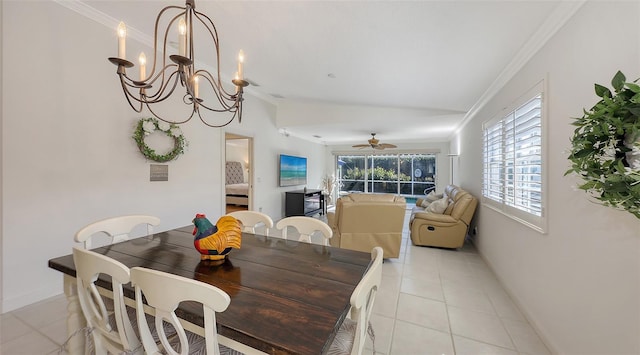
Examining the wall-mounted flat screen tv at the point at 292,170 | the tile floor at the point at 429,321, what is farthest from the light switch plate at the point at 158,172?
the wall-mounted flat screen tv at the point at 292,170

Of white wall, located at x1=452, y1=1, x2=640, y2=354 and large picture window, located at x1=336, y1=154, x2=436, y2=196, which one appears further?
large picture window, located at x1=336, y1=154, x2=436, y2=196

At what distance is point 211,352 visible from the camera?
0.81 m

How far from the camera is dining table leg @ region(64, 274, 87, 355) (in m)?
1.32

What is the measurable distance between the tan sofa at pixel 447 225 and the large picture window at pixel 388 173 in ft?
14.0

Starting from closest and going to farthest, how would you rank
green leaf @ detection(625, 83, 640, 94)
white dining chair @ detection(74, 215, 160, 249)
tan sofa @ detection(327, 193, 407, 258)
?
1. green leaf @ detection(625, 83, 640, 94)
2. white dining chair @ detection(74, 215, 160, 249)
3. tan sofa @ detection(327, 193, 407, 258)

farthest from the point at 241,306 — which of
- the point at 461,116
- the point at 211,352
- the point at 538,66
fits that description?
the point at 461,116

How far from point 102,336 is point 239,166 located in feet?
25.8

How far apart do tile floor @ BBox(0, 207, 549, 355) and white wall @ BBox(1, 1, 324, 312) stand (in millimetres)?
456

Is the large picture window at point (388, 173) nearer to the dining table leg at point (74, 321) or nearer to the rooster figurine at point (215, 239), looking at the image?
the rooster figurine at point (215, 239)

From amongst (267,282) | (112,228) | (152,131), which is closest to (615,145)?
(267,282)

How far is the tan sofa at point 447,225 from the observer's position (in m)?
3.56

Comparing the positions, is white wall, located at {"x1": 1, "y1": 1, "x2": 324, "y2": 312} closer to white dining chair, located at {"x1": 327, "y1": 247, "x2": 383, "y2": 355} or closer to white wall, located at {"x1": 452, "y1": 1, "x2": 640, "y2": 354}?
white dining chair, located at {"x1": 327, "y1": 247, "x2": 383, "y2": 355}

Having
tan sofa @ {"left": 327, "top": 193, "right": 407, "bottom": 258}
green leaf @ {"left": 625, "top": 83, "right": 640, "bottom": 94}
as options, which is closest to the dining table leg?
tan sofa @ {"left": 327, "top": 193, "right": 407, "bottom": 258}

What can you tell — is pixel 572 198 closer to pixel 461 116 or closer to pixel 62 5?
pixel 461 116
